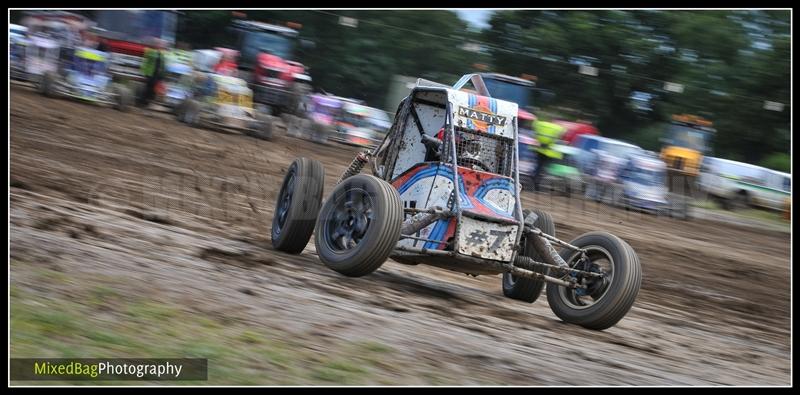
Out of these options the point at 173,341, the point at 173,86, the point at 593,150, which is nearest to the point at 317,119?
the point at 173,86

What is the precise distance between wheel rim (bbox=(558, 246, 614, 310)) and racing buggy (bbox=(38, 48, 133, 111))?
14024 mm

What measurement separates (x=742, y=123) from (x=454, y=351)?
28.2 meters

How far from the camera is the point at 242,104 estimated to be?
20688 mm

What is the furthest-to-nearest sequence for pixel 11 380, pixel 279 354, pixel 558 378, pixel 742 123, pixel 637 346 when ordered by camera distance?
pixel 742 123, pixel 637 346, pixel 558 378, pixel 279 354, pixel 11 380

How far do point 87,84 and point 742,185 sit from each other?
15.6 meters

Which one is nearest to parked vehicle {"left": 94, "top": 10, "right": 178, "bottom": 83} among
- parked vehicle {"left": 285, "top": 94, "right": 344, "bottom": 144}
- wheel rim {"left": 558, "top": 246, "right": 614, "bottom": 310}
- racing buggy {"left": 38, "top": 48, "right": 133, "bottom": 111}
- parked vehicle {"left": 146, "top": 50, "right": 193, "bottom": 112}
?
parked vehicle {"left": 146, "top": 50, "right": 193, "bottom": 112}

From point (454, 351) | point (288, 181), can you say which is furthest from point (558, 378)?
point (288, 181)

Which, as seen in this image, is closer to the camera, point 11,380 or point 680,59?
point 11,380

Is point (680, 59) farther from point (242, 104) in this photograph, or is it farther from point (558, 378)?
point (558, 378)

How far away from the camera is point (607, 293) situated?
7148mm

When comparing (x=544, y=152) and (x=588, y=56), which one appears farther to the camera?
(x=588, y=56)

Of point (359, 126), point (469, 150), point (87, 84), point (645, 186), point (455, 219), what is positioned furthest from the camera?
point (359, 126)

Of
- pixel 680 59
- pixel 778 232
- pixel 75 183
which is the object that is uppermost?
pixel 680 59

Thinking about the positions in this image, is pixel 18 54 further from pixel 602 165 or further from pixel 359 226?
pixel 359 226
